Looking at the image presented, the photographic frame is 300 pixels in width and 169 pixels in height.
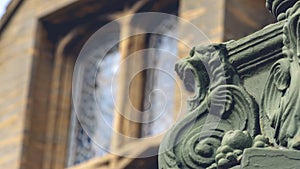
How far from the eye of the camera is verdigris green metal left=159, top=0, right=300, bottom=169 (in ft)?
16.3

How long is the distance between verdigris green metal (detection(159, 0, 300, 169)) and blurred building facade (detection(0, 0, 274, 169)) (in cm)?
1124

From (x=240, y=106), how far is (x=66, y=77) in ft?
46.3

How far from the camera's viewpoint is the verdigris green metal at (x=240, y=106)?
16.3 ft

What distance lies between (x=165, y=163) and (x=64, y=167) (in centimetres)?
1317

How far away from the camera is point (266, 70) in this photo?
17.2 ft

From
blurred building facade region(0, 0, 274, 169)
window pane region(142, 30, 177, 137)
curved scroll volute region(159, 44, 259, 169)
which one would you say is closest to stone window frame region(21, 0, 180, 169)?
blurred building facade region(0, 0, 274, 169)

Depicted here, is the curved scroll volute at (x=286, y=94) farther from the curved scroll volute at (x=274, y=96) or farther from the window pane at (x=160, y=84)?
the window pane at (x=160, y=84)

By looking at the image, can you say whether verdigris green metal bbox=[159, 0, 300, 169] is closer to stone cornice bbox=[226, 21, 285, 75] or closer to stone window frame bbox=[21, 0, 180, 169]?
stone cornice bbox=[226, 21, 285, 75]

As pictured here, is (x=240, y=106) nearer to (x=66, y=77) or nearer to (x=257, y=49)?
(x=257, y=49)

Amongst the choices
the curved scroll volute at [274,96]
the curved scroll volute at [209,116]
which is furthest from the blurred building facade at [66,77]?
the curved scroll volute at [274,96]

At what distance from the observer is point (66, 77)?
1934 centimetres

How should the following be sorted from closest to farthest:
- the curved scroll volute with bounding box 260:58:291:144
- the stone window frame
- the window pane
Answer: the curved scroll volute with bounding box 260:58:291:144 → the window pane → the stone window frame

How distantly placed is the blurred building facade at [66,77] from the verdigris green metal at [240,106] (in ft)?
36.9

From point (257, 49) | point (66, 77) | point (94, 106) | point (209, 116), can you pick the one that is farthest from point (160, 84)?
point (257, 49)
